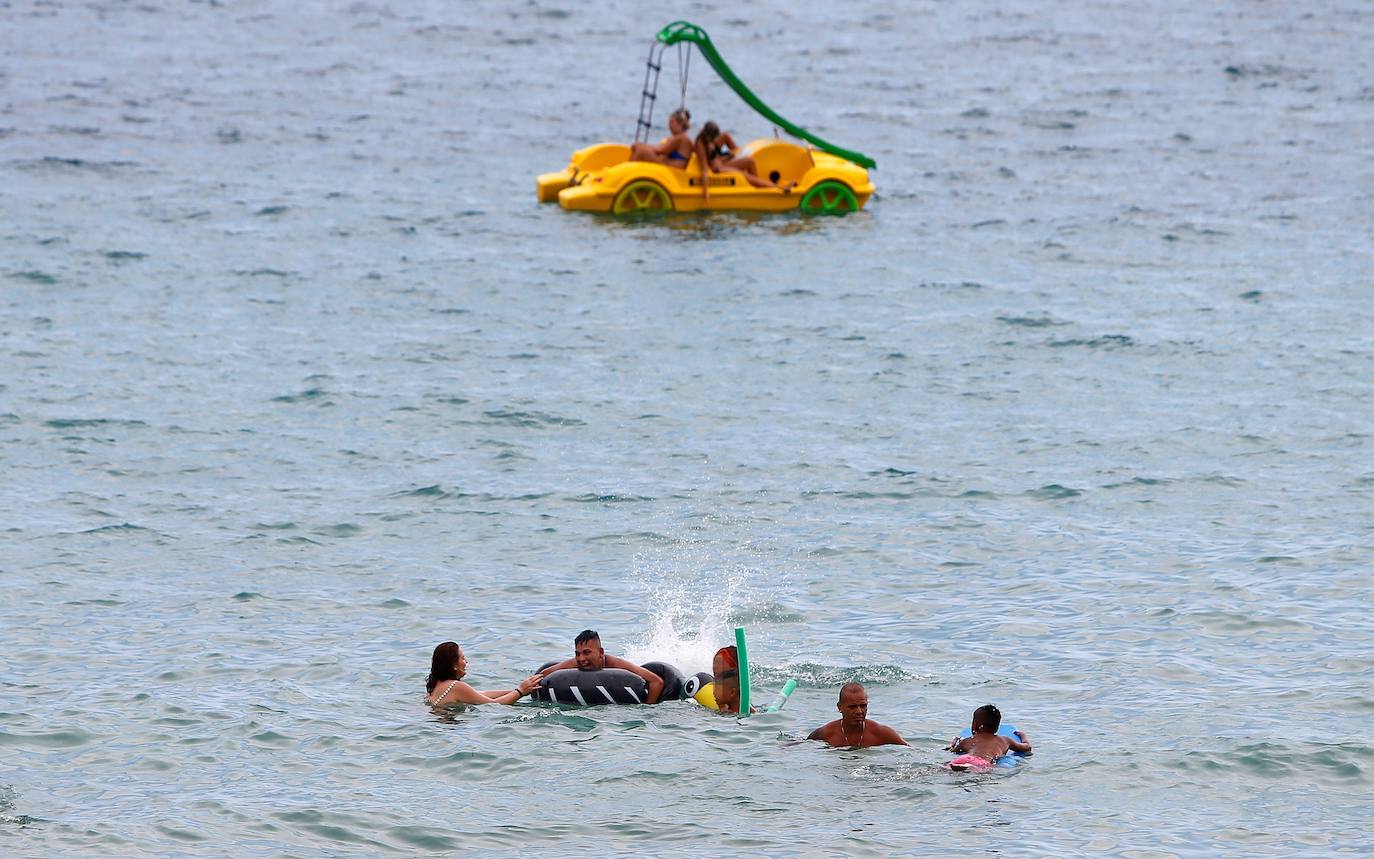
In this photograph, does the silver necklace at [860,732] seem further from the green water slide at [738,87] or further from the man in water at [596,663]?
the green water slide at [738,87]

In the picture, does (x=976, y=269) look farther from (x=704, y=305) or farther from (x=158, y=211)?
(x=158, y=211)

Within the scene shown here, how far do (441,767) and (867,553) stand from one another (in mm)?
6392

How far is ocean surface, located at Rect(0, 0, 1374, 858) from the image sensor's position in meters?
13.6

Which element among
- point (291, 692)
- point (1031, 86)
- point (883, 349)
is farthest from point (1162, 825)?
point (1031, 86)

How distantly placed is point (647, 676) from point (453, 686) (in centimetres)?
162

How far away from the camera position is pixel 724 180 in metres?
32.3

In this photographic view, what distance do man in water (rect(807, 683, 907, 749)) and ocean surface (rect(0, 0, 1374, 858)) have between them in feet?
0.86

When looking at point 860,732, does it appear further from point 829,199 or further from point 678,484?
point 829,199

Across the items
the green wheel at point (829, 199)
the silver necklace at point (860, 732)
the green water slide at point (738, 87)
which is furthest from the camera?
the green wheel at point (829, 199)

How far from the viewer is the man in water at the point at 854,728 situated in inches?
540

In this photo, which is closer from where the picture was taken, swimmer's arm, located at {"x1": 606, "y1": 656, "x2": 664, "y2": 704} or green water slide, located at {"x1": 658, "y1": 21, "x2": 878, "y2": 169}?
swimmer's arm, located at {"x1": 606, "y1": 656, "x2": 664, "y2": 704}

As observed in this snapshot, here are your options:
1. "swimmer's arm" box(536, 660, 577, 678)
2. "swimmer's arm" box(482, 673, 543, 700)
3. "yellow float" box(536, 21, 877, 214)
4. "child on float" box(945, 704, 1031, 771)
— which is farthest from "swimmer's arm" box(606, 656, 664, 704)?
"yellow float" box(536, 21, 877, 214)

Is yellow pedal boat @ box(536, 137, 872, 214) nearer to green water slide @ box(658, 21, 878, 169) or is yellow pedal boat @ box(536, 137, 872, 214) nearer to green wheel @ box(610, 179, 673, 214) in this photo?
green wheel @ box(610, 179, 673, 214)

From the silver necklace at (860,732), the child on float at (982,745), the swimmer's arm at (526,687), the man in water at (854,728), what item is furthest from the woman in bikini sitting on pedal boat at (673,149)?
the child on float at (982,745)
